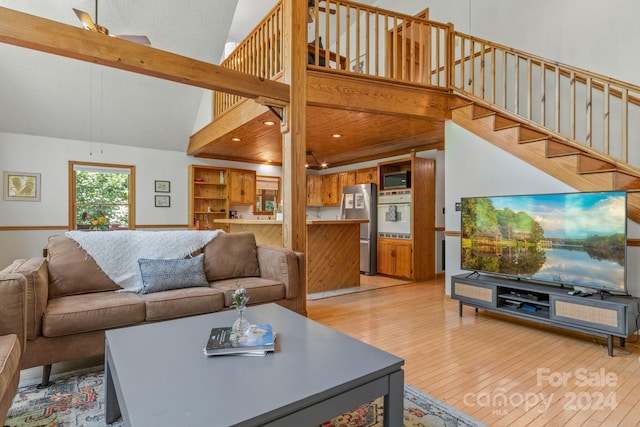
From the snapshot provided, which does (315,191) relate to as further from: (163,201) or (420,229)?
(163,201)

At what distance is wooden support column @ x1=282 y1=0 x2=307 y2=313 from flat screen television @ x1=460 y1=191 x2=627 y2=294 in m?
1.87

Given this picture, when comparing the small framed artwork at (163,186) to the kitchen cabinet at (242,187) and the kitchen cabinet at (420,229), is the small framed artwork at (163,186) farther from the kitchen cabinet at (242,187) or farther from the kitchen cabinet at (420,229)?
the kitchen cabinet at (420,229)

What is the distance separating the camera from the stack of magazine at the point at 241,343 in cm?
148

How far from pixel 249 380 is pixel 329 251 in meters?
3.66

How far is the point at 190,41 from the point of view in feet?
17.3

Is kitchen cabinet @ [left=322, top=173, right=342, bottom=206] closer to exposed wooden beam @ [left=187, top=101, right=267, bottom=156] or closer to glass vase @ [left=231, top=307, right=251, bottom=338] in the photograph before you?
exposed wooden beam @ [left=187, top=101, right=267, bottom=156]

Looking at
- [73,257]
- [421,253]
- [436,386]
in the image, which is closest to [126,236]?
[73,257]

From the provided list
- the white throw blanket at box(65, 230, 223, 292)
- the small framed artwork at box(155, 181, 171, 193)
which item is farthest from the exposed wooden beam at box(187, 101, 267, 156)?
the white throw blanket at box(65, 230, 223, 292)

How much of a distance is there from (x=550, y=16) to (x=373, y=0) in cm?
404

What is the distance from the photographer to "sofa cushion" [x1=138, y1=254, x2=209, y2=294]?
2.76 meters

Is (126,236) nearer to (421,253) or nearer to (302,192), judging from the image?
(302,192)

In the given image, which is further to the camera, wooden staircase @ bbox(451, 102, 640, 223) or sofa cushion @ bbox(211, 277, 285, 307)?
wooden staircase @ bbox(451, 102, 640, 223)

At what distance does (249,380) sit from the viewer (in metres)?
1.26

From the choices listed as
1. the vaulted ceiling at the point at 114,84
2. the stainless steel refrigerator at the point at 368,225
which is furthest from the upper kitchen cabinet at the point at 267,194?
the stainless steel refrigerator at the point at 368,225
